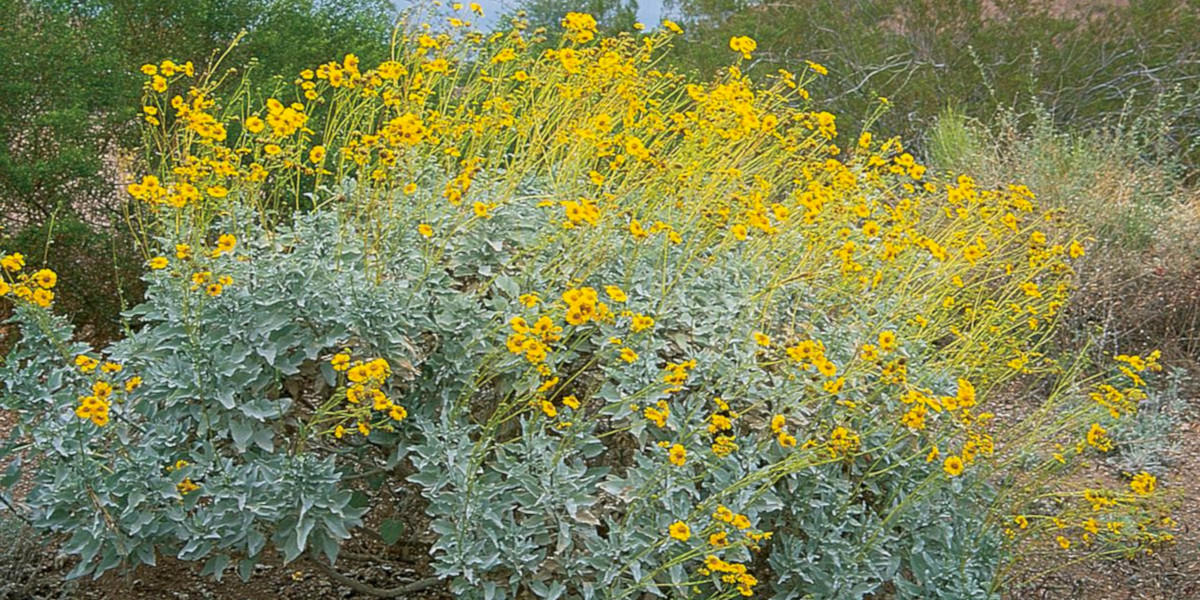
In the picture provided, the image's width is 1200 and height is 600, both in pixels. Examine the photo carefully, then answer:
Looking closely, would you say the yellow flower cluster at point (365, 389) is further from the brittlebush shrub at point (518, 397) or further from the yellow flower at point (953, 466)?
the yellow flower at point (953, 466)

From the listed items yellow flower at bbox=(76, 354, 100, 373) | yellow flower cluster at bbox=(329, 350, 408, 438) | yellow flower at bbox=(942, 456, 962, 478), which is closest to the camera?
yellow flower cluster at bbox=(329, 350, 408, 438)

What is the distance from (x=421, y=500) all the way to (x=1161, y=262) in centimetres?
406

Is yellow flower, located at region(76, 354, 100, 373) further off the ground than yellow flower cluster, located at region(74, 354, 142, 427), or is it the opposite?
yellow flower, located at region(76, 354, 100, 373)

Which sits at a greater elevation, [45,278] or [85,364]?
[45,278]

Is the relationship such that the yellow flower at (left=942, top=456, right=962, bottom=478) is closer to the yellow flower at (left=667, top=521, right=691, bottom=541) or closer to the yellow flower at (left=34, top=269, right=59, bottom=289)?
the yellow flower at (left=667, top=521, right=691, bottom=541)

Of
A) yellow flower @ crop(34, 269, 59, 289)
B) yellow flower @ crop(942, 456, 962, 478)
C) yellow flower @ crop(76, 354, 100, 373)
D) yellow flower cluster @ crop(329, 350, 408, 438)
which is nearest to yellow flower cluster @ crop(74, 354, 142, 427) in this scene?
Result: yellow flower @ crop(76, 354, 100, 373)

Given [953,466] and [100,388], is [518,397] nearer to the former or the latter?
[100,388]

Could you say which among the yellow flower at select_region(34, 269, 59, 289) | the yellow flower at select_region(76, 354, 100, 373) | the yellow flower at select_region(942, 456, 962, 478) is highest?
the yellow flower at select_region(34, 269, 59, 289)

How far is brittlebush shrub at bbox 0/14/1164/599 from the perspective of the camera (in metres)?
2.78

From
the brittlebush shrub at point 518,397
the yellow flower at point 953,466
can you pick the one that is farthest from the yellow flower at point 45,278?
the yellow flower at point 953,466

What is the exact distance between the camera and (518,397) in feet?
9.23

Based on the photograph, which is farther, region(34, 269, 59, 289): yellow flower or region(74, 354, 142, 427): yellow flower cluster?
region(34, 269, 59, 289): yellow flower

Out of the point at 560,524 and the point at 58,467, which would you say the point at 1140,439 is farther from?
the point at 58,467

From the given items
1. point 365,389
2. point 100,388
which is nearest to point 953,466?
point 365,389
